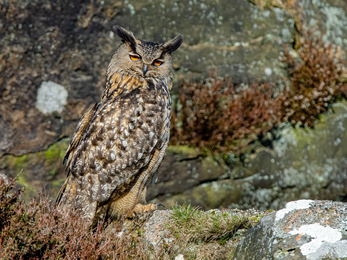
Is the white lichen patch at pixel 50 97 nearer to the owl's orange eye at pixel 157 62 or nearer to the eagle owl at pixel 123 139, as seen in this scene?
the eagle owl at pixel 123 139

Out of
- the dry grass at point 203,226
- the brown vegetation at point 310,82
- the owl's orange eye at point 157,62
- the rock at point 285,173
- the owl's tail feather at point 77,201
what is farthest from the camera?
the brown vegetation at point 310,82

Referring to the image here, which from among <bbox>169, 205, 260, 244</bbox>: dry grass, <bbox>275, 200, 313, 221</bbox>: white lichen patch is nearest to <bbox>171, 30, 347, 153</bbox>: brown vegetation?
<bbox>169, 205, 260, 244</bbox>: dry grass

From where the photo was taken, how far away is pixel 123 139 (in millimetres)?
3461

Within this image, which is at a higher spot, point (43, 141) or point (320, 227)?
point (320, 227)

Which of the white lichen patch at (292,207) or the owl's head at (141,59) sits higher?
the owl's head at (141,59)

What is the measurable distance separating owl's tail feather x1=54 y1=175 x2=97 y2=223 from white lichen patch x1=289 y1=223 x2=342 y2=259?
1.95 meters

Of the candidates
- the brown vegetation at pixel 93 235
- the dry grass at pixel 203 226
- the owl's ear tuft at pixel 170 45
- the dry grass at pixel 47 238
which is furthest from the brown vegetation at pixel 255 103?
the dry grass at pixel 47 238

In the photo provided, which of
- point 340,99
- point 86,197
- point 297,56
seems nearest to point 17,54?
point 86,197

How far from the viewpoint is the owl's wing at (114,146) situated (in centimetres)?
342

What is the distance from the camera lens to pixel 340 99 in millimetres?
6719

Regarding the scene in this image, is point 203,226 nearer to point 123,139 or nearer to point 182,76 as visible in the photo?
point 123,139

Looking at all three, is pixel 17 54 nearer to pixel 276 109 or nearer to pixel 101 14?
pixel 101 14

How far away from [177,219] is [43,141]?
330 centimetres

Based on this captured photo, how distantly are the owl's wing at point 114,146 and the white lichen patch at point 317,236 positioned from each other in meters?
1.74
